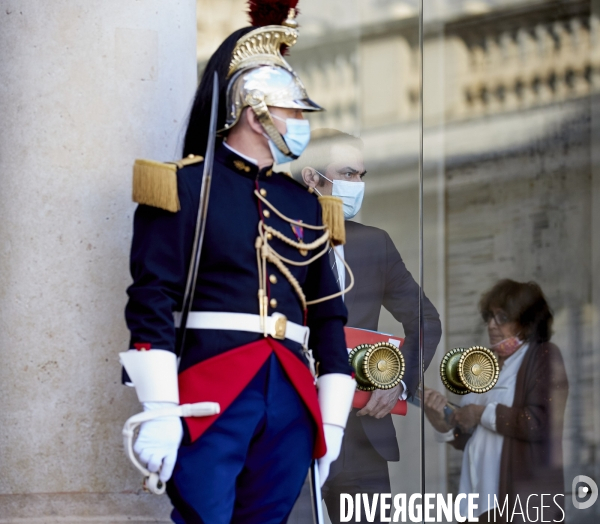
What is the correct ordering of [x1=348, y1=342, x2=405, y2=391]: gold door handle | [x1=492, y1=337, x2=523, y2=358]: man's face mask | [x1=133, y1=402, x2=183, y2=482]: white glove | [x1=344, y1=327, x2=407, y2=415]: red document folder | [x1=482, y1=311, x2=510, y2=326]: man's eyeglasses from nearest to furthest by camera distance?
1. [x1=133, y1=402, x2=183, y2=482]: white glove
2. [x1=348, y1=342, x2=405, y2=391]: gold door handle
3. [x1=344, y1=327, x2=407, y2=415]: red document folder
4. [x1=492, y1=337, x2=523, y2=358]: man's face mask
5. [x1=482, y1=311, x2=510, y2=326]: man's eyeglasses

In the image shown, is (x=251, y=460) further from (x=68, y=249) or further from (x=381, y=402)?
(x=381, y=402)

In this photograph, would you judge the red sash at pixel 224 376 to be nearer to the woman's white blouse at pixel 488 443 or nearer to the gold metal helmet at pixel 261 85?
the gold metal helmet at pixel 261 85

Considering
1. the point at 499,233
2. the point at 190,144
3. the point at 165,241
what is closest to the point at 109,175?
the point at 190,144

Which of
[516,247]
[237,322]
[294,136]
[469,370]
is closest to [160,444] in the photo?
[237,322]

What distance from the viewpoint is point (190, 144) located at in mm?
3008

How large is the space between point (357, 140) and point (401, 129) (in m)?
0.51

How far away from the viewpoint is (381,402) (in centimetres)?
433

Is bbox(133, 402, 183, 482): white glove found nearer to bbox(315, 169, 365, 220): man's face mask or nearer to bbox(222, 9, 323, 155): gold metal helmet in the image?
bbox(222, 9, 323, 155): gold metal helmet

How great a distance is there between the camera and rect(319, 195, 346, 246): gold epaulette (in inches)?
122

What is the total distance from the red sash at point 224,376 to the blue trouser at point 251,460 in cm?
2

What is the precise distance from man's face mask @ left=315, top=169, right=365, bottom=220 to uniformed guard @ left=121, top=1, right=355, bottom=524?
1.27 metres

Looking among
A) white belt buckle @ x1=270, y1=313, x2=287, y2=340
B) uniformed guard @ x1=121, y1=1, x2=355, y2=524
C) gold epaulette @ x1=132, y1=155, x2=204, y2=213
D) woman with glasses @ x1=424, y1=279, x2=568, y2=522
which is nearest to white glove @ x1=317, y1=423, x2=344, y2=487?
uniformed guard @ x1=121, y1=1, x2=355, y2=524

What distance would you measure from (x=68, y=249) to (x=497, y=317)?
105 inches

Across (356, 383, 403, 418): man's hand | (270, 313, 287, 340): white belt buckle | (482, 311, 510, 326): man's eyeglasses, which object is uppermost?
(270, 313, 287, 340): white belt buckle
